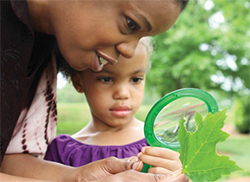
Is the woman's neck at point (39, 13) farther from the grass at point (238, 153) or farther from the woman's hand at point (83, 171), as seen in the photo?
the grass at point (238, 153)

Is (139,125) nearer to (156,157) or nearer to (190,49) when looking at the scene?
(156,157)

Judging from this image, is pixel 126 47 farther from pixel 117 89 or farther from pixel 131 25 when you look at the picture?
pixel 117 89

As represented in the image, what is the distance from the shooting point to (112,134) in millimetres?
1679

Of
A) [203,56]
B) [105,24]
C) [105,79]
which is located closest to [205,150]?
[105,24]

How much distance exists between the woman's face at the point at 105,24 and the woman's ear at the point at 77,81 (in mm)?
368

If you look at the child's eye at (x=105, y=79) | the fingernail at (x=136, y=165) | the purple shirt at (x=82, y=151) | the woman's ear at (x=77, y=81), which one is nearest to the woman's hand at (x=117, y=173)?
the fingernail at (x=136, y=165)

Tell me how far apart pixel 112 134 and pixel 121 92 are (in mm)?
271

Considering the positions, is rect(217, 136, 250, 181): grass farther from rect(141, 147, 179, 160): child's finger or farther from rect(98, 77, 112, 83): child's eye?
rect(141, 147, 179, 160): child's finger

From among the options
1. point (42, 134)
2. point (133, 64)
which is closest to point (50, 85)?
point (42, 134)

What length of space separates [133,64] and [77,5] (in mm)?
456

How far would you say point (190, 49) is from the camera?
28.1ft

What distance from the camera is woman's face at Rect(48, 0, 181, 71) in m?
1.26

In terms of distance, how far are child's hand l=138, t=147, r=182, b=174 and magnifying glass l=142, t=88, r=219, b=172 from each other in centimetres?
5

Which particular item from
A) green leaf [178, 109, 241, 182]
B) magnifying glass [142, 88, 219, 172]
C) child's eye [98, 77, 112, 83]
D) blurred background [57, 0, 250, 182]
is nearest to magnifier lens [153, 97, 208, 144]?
magnifying glass [142, 88, 219, 172]
